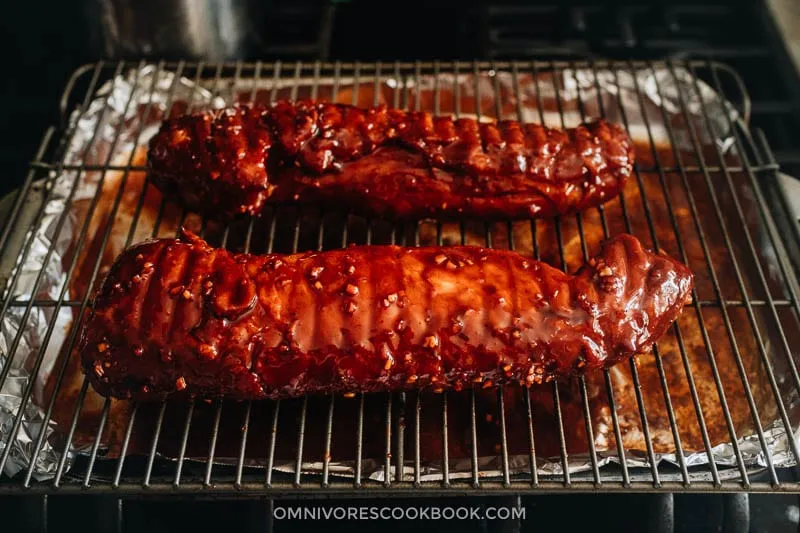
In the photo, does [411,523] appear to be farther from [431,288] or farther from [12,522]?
[12,522]

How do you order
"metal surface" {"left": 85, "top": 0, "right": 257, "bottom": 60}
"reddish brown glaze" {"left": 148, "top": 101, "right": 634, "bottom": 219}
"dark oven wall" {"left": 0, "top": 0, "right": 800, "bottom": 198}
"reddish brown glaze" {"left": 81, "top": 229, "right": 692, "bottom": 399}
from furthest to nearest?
"dark oven wall" {"left": 0, "top": 0, "right": 800, "bottom": 198} < "metal surface" {"left": 85, "top": 0, "right": 257, "bottom": 60} < "reddish brown glaze" {"left": 148, "top": 101, "right": 634, "bottom": 219} < "reddish brown glaze" {"left": 81, "top": 229, "right": 692, "bottom": 399}

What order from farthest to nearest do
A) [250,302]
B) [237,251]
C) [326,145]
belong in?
[237,251]
[326,145]
[250,302]

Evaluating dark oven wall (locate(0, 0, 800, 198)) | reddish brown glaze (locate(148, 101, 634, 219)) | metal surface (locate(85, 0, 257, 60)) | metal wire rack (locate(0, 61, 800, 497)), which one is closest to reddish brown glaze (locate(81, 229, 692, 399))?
metal wire rack (locate(0, 61, 800, 497))

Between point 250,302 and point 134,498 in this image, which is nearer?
point 250,302

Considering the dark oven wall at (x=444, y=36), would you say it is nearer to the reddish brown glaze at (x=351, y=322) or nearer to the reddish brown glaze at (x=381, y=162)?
the reddish brown glaze at (x=381, y=162)

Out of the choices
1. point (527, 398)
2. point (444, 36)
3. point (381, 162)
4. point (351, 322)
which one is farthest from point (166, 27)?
point (527, 398)

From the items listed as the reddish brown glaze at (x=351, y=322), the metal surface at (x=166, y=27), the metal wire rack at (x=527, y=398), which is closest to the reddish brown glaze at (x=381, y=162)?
the metal wire rack at (x=527, y=398)

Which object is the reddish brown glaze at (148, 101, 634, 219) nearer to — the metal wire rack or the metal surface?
the metal wire rack

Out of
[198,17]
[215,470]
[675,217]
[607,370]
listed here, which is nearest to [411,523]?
[215,470]
